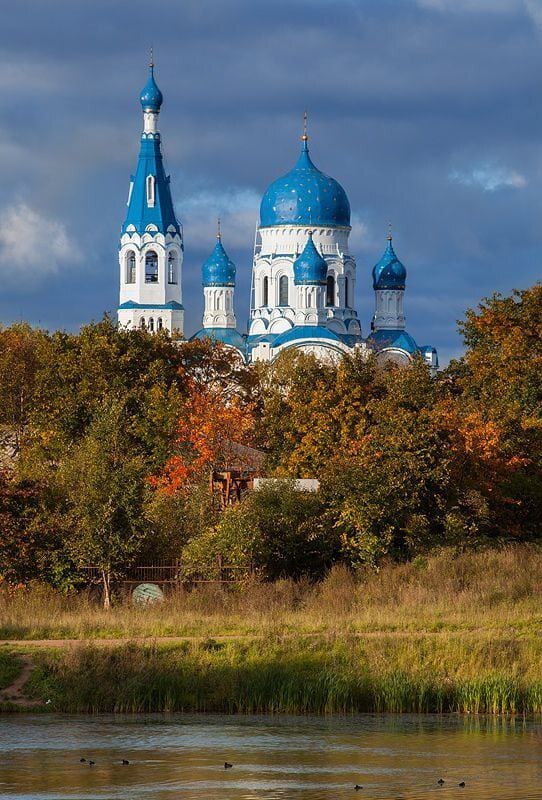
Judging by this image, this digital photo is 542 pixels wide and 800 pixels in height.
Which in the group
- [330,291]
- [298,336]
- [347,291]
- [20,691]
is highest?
[347,291]

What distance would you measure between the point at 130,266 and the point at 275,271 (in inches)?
549

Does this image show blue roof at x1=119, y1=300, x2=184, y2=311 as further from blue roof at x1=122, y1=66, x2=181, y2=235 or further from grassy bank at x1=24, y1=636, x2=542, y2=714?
grassy bank at x1=24, y1=636, x2=542, y2=714

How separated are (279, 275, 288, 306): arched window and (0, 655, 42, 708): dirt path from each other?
3980 inches

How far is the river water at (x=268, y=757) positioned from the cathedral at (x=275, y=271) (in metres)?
89.8

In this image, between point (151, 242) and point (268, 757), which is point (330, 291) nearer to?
point (151, 242)

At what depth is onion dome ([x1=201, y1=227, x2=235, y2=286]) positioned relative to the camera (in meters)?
131

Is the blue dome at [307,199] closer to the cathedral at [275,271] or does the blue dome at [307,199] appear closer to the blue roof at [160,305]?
the cathedral at [275,271]

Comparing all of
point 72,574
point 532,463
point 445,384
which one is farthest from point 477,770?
point 445,384

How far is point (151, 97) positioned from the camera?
135125 millimetres

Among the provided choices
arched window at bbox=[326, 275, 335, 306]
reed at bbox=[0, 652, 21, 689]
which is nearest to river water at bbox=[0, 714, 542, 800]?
reed at bbox=[0, 652, 21, 689]

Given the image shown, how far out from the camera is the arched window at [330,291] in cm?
13051

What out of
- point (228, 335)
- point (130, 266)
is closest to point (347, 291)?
point (228, 335)

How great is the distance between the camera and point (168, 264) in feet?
447

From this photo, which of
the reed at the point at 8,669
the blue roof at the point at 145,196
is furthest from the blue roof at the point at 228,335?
the reed at the point at 8,669
